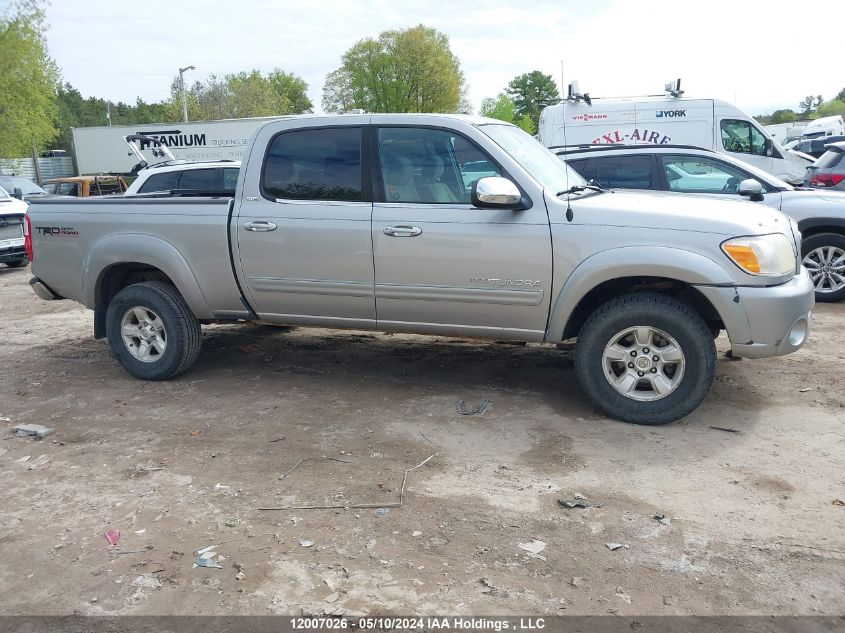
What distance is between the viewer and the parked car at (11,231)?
12.6 m

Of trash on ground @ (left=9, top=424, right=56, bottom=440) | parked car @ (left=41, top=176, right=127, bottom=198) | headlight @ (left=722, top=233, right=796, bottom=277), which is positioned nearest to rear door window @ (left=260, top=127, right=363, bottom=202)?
trash on ground @ (left=9, top=424, right=56, bottom=440)

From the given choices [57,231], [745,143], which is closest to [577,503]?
[57,231]

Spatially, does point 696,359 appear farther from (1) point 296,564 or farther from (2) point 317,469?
(1) point 296,564

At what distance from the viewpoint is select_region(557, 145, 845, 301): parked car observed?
7.96 m

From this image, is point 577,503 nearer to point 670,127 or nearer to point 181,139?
point 670,127

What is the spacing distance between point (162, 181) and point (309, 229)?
574 centimetres

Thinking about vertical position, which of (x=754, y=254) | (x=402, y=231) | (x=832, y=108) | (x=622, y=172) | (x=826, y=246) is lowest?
(x=826, y=246)

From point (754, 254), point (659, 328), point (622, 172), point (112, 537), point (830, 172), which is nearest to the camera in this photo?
point (112, 537)

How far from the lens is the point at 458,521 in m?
3.61

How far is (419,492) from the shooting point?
12.9 ft

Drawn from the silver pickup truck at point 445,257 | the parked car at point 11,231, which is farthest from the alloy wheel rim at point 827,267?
the parked car at point 11,231

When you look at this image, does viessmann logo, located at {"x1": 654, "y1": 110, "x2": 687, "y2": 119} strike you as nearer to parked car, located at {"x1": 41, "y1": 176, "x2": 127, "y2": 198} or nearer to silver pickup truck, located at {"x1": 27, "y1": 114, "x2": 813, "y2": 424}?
silver pickup truck, located at {"x1": 27, "y1": 114, "x2": 813, "y2": 424}

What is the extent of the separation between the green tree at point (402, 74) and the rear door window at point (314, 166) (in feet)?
166

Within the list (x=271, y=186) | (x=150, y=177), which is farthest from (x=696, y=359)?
(x=150, y=177)
